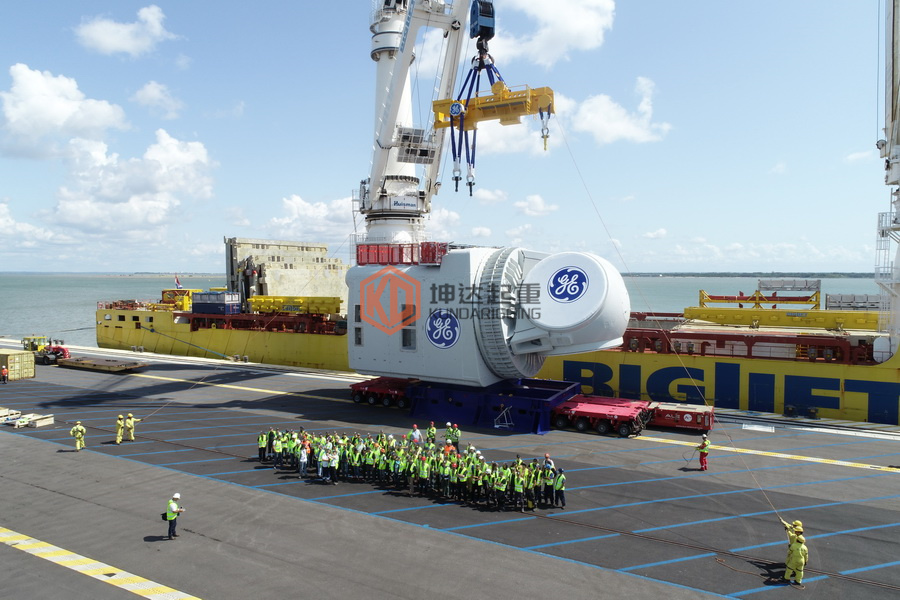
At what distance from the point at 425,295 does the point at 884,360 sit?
2254cm

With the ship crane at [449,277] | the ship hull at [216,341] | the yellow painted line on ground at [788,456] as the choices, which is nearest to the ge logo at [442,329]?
the ship crane at [449,277]

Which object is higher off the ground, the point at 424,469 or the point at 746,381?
the point at 746,381

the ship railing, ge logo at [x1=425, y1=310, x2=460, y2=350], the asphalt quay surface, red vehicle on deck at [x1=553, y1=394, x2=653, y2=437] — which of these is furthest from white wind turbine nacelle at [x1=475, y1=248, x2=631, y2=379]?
the ship railing

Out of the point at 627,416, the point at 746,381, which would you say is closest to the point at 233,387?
the point at 627,416

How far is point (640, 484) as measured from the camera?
789 inches

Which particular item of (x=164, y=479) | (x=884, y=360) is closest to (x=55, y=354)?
(x=164, y=479)

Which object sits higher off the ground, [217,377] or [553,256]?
[553,256]

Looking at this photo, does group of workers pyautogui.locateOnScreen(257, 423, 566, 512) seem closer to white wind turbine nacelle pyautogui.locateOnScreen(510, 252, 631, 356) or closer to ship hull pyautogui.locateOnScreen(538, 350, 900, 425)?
white wind turbine nacelle pyautogui.locateOnScreen(510, 252, 631, 356)

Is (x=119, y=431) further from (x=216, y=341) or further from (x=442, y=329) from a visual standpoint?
(x=216, y=341)

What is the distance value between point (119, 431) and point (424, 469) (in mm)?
14601

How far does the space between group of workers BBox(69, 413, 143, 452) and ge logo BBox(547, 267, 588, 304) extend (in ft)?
64.3

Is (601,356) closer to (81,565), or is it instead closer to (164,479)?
(164,479)

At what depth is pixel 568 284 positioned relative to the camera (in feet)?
86.0

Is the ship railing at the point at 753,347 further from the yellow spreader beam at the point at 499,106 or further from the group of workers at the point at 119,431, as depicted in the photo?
the group of workers at the point at 119,431
